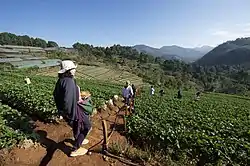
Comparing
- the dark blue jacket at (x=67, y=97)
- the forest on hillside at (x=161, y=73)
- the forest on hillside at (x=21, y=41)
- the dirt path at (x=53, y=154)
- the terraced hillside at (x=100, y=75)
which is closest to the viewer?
the dark blue jacket at (x=67, y=97)

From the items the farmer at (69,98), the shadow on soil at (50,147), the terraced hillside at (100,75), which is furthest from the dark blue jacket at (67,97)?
the terraced hillside at (100,75)

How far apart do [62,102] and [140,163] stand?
192 centimetres

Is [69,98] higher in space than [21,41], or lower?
lower

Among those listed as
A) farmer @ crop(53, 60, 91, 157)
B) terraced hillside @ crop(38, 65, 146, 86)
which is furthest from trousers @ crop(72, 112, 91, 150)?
terraced hillside @ crop(38, 65, 146, 86)

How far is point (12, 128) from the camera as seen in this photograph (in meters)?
6.61

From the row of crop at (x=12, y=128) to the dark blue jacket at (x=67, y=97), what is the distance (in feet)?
4.97

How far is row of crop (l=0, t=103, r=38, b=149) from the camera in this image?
589cm

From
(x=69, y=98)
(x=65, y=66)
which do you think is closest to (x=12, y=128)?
(x=69, y=98)

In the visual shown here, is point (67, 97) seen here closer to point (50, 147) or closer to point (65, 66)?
point (65, 66)

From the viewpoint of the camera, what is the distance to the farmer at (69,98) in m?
5.04

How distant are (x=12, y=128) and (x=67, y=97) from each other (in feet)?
8.08

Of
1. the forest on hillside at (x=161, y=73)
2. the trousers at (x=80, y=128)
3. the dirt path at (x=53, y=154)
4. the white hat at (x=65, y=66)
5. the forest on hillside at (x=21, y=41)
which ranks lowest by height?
the forest on hillside at (x=161, y=73)

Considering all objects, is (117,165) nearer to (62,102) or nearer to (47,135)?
(62,102)

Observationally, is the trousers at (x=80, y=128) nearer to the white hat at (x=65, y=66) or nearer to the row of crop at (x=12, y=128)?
the white hat at (x=65, y=66)
